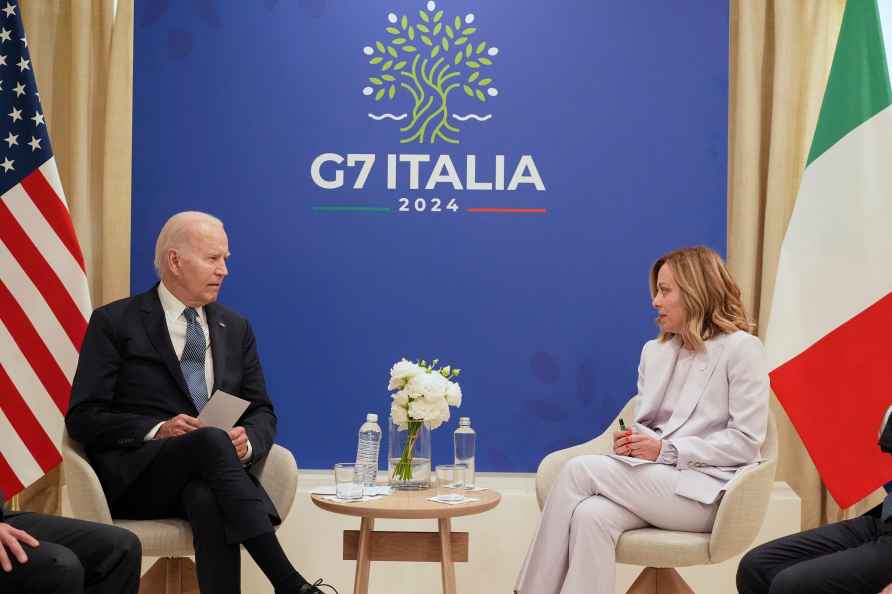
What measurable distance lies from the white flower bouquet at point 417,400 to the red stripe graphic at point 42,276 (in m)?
1.52

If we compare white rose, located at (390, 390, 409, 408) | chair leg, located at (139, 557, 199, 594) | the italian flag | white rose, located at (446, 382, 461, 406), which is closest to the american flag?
chair leg, located at (139, 557, 199, 594)

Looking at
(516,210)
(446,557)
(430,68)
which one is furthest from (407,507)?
(430,68)

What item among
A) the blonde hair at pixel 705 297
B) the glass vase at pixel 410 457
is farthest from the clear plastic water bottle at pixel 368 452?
the blonde hair at pixel 705 297

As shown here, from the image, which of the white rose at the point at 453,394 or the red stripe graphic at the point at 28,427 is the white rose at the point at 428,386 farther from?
the red stripe graphic at the point at 28,427

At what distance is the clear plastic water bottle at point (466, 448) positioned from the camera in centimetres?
395

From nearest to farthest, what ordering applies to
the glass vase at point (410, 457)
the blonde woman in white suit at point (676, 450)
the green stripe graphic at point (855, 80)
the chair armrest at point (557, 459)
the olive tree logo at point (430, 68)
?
the blonde woman in white suit at point (676, 450) < the glass vase at point (410, 457) < the chair armrest at point (557, 459) < the green stripe graphic at point (855, 80) < the olive tree logo at point (430, 68)

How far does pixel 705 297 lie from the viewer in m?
3.82

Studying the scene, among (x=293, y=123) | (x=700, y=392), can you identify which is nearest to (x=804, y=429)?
(x=700, y=392)

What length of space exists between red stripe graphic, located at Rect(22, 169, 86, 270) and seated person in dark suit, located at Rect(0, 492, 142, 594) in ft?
5.21

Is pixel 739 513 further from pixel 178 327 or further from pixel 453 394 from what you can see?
pixel 178 327

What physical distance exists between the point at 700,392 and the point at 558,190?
4.58ft

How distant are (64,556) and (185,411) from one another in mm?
974

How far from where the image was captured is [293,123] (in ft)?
15.8

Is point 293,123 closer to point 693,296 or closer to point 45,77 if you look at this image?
point 45,77
